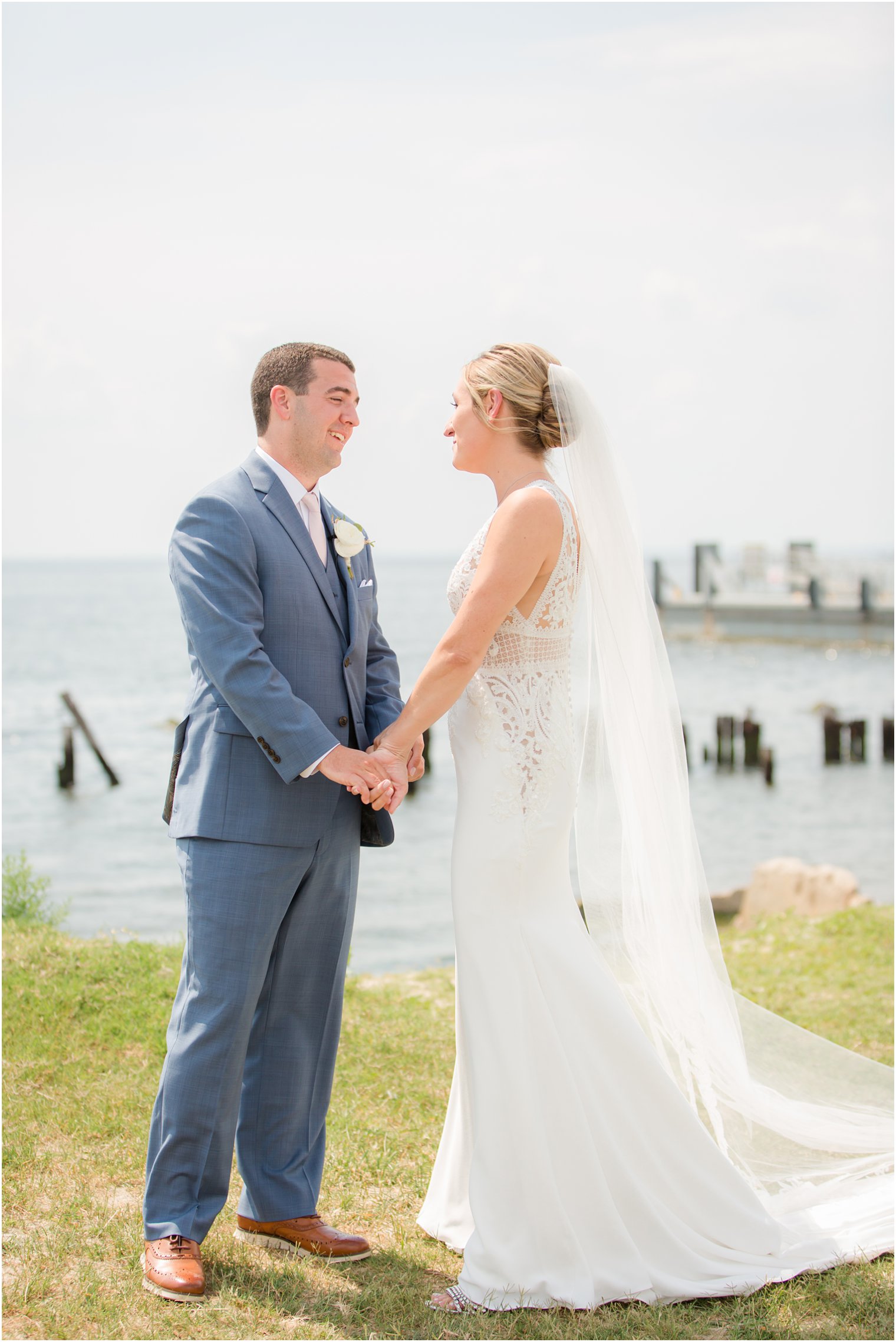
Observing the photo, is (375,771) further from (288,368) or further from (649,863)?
(288,368)

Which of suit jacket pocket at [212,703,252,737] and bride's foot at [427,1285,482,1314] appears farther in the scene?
suit jacket pocket at [212,703,252,737]

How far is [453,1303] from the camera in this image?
10.4ft

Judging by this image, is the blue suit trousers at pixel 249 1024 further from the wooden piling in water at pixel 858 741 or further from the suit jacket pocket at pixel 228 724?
the wooden piling in water at pixel 858 741

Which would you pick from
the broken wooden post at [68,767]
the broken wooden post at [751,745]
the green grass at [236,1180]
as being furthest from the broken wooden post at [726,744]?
the green grass at [236,1180]

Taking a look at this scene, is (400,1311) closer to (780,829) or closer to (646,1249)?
(646,1249)

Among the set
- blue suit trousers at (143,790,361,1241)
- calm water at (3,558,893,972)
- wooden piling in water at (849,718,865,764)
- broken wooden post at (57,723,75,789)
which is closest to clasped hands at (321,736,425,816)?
blue suit trousers at (143,790,361,1241)

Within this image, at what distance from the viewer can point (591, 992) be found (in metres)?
3.35

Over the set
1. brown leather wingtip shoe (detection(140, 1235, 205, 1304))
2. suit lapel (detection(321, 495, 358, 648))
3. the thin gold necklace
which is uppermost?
the thin gold necklace

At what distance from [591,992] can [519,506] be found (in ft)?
4.72

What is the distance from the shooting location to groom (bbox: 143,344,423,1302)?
3299mm

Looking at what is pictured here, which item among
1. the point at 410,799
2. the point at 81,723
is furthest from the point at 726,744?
the point at 81,723

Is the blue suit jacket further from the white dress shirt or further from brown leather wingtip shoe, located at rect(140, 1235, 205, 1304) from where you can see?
brown leather wingtip shoe, located at rect(140, 1235, 205, 1304)

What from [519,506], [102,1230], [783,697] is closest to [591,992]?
[519,506]

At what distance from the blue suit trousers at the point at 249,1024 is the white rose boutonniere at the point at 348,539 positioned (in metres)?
0.77
